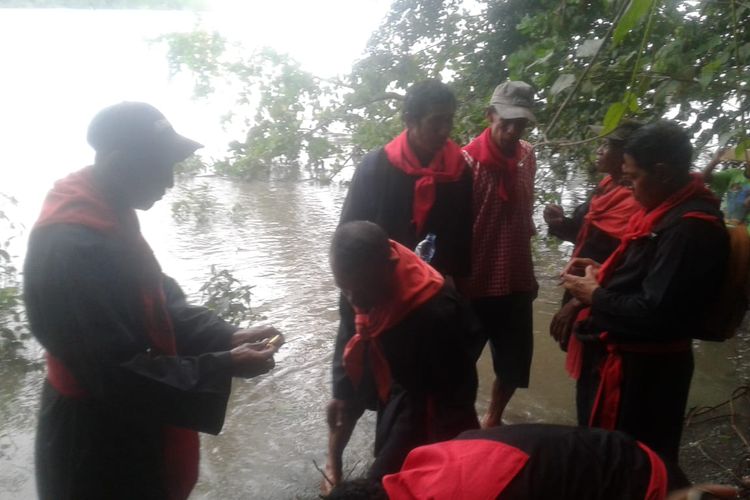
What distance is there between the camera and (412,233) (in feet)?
8.82

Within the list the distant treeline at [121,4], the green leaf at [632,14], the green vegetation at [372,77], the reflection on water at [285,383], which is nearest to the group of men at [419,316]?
the reflection on water at [285,383]

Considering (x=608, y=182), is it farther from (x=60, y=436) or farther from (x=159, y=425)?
(x=60, y=436)

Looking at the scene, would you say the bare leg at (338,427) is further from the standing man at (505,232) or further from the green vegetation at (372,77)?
the green vegetation at (372,77)

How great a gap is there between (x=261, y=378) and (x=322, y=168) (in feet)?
12.0

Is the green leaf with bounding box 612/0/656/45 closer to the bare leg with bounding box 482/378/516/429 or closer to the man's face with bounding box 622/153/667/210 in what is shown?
the man's face with bounding box 622/153/667/210

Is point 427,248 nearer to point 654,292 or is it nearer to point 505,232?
point 505,232

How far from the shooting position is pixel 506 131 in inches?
112

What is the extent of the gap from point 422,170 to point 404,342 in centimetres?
87

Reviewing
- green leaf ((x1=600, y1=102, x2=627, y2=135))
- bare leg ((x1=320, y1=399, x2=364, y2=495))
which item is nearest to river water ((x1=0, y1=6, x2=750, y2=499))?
bare leg ((x1=320, y1=399, x2=364, y2=495))

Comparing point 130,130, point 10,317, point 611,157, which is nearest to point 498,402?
point 611,157

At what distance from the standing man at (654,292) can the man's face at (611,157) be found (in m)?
0.53

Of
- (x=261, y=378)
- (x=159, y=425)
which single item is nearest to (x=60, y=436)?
(x=159, y=425)

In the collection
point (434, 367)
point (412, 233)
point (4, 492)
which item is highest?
point (412, 233)

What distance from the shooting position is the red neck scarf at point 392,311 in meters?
1.98
